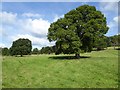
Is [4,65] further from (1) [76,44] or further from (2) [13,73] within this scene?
(1) [76,44]

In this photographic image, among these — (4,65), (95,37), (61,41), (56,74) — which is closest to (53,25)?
(61,41)

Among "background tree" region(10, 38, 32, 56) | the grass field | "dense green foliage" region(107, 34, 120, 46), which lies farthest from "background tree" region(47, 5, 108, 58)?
"dense green foliage" region(107, 34, 120, 46)

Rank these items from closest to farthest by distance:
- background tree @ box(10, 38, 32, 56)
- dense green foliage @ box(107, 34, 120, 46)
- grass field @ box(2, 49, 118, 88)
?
grass field @ box(2, 49, 118, 88), background tree @ box(10, 38, 32, 56), dense green foliage @ box(107, 34, 120, 46)

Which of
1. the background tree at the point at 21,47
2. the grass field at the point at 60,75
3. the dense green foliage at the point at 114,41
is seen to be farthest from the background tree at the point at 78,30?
the dense green foliage at the point at 114,41

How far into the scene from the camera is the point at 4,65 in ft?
142

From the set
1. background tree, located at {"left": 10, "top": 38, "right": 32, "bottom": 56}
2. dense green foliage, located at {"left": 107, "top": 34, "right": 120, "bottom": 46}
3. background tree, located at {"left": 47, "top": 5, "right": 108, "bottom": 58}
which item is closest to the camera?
background tree, located at {"left": 47, "top": 5, "right": 108, "bottom": 58}

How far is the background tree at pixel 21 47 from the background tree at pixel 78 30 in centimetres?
4801

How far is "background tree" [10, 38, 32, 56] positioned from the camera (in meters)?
104

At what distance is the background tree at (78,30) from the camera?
52.2 meters

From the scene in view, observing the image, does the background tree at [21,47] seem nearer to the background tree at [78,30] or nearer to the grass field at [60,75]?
the background tree at [78,30]

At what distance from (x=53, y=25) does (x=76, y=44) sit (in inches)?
371

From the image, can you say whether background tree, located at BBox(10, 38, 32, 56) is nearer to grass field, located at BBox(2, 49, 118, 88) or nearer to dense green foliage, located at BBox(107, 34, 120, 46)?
dense green foliage, located at BBox(107, 34, 120, 46)

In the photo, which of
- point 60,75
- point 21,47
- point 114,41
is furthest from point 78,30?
point 114,41

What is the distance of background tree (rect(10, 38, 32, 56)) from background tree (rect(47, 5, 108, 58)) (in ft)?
158
